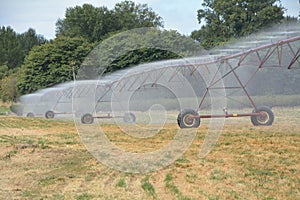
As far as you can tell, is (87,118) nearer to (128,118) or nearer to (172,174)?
(128,118)

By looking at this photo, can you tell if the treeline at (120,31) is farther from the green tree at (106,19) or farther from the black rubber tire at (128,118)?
the black rubber tire at (128,118)

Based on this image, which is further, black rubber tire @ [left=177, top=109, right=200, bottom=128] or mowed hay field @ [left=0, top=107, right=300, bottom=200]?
black rubber tire @ [left=177, top=109, right=200, bottom=128]

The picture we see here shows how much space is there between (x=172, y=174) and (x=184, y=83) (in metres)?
19.1

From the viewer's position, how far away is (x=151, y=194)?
31.6ft

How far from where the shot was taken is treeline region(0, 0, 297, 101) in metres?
47.8

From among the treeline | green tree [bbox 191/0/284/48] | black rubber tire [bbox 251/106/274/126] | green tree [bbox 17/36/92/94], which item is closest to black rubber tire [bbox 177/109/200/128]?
black rubber tire [bbox 251/106/274/126]

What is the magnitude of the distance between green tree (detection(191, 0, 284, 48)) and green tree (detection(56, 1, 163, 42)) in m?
13.5

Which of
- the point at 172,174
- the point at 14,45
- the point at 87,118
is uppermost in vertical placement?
the point at 14,45

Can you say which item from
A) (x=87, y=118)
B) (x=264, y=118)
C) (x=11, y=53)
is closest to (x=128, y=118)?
(x=87, y=118)

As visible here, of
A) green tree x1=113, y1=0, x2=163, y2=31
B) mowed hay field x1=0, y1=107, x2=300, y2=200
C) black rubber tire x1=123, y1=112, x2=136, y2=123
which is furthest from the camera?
green tree x1=113, y1=0, x2=163, y2=31

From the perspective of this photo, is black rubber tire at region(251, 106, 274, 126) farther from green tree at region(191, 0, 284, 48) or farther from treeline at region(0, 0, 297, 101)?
green tree at region(191, 0, 284, 48)

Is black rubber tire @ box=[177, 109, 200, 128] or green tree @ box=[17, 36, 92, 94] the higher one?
green tree @ box=[17, 36, 92, 94]

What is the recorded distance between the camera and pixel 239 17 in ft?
203

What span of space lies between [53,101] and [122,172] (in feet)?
124
